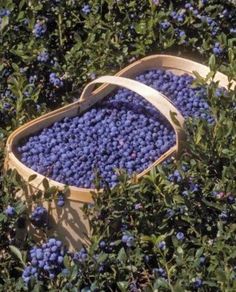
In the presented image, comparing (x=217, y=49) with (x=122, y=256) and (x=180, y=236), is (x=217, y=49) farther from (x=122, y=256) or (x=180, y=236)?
(x=122, y=256)

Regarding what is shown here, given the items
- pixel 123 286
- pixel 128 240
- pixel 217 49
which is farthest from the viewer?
pixel 217 49

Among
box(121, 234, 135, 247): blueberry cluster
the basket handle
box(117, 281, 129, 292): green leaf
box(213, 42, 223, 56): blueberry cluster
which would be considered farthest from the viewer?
box(213, 42, 223, 56): blueberry cluster

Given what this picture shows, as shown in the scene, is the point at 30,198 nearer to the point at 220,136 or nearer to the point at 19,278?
the point at 19,278

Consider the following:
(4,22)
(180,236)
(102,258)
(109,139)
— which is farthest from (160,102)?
(4,22)

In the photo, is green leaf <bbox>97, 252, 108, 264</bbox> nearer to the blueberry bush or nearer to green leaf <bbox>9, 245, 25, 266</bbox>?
the blueberry bush

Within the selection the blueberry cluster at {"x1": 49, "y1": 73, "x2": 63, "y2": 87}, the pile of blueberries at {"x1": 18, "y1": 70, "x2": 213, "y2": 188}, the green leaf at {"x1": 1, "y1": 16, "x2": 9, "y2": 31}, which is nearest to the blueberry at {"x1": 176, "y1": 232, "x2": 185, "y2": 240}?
the pile of blueberries at {"x1": 18, "y1": 70, "x2": 213, "y2": 188}

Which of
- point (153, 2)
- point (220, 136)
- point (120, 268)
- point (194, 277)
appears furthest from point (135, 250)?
point (153, 2)

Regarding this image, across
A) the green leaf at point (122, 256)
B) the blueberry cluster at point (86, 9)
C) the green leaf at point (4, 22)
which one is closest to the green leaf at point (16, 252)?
the green leaf at point (122, 256)
